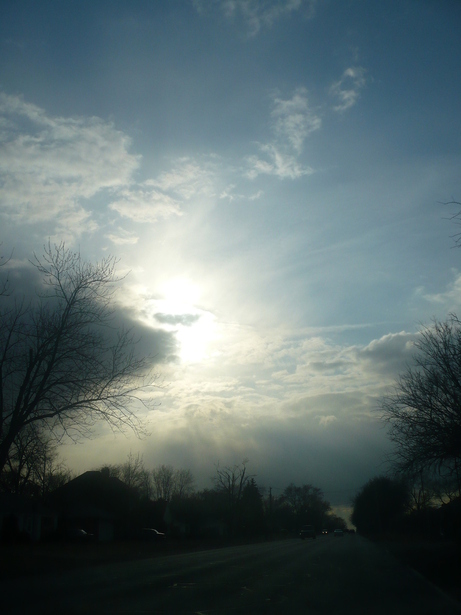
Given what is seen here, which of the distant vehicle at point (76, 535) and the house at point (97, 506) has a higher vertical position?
the house at point (97, 506)

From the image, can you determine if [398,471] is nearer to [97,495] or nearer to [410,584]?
[410,584]

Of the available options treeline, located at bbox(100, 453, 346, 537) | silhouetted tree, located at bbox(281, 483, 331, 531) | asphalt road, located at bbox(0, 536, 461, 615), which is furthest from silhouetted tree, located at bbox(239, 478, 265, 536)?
asphalt road, located at bbox(0, 536, 461, 615)

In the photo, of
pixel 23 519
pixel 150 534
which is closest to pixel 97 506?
pixel 150 534

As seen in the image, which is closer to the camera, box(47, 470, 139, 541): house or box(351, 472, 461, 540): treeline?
box(351, 472, 461, 540): treeline

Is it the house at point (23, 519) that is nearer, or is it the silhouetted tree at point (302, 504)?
the house at point (23, 519)

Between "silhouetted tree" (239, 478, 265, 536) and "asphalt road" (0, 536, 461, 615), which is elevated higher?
"asphalt road" (0, 536, 461, 615)

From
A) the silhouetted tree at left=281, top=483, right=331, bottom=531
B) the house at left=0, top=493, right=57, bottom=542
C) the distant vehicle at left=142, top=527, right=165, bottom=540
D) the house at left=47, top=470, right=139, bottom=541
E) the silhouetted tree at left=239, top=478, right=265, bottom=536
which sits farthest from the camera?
the silhouetted tree at left=281, top=483, right=331, bottom=531

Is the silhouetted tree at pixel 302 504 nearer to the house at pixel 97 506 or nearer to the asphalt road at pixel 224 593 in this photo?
the house at pixel 97 506

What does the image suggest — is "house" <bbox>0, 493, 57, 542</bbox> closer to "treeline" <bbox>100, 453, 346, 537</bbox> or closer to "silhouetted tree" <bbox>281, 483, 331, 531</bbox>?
"treeline" <bbox>100, 453, 346, 537</bbox>

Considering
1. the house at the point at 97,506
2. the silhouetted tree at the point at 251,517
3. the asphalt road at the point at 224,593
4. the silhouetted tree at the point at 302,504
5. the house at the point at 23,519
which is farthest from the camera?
the silhouetted tree at the point at 302,504

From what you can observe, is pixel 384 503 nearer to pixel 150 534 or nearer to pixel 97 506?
pixel 150 534

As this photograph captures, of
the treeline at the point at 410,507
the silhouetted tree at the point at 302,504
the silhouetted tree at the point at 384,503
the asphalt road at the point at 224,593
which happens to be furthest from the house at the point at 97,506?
the silhouetted tree at the point at 302,504

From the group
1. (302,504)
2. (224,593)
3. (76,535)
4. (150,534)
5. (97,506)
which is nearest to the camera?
(224,593)

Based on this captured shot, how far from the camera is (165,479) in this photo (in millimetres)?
110375
